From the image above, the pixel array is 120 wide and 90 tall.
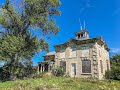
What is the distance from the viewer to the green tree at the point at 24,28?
19.8 meters

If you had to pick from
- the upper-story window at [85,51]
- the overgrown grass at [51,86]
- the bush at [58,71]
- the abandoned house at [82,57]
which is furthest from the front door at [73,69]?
the overgrown grass at [51,86]

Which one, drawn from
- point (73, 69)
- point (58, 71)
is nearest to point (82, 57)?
point (73, 69)

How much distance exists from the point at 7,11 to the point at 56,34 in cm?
790

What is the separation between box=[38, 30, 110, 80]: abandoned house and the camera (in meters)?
27.6

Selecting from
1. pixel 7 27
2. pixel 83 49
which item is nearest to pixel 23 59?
pixel 7 27

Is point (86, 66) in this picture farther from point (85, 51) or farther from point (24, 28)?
point (24, 28)

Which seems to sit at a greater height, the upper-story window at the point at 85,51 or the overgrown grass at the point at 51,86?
the upper-story window at the point at 85,51

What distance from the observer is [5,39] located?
66.2 ft

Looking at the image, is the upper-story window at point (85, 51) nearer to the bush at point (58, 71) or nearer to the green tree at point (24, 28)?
the bush at point (58, 71)

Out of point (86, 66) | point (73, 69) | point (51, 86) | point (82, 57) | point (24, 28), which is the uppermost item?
point (24, 28)

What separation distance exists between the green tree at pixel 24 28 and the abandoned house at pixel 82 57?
813 cm

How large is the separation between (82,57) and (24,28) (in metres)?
12.7

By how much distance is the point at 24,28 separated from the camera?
22.2m

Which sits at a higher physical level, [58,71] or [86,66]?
[86,66]
